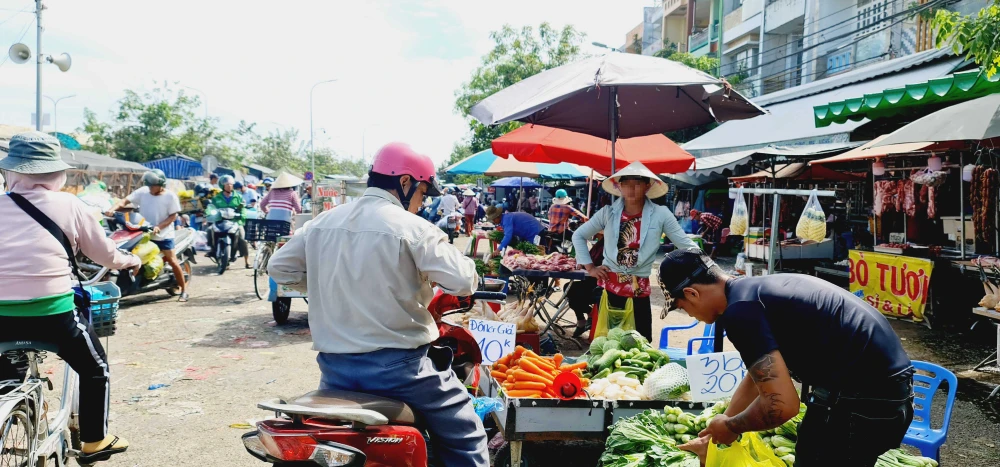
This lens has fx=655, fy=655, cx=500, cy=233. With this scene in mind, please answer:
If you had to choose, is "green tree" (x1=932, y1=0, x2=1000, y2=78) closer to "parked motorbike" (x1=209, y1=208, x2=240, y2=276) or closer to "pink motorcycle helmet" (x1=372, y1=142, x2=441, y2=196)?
"pink motorcycle helmet" (x1=372, y1=142, x2=441, y2=196)

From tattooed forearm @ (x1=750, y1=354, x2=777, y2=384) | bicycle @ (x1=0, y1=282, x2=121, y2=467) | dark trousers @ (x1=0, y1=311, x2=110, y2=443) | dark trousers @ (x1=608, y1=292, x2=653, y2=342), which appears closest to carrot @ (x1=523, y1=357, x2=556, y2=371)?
dark trousers @ (x1=608, y1=292, x2=653, y2=342)

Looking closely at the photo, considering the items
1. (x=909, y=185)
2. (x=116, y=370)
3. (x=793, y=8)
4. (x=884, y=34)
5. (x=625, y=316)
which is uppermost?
(x=793, y=8)

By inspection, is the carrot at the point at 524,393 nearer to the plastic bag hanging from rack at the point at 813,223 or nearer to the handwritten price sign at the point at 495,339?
the handwritten price sign at the point at 495,339

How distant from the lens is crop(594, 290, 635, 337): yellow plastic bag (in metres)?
5.60

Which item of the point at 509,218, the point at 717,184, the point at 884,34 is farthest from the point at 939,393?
the point at 884,34

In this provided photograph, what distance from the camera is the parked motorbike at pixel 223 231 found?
12.6 m

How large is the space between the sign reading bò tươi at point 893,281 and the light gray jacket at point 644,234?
4945 mm

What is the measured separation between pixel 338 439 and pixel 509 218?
27.8 feet

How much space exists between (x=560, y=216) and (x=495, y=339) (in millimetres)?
7859

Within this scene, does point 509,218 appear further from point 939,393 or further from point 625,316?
point 939,393

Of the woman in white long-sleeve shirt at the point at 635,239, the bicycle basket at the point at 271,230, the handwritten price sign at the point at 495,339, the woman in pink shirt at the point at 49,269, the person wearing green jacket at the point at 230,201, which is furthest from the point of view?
the person wearing green jacket at the point at 230,201

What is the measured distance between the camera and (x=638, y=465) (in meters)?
3.32

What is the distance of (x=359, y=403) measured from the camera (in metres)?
2.49

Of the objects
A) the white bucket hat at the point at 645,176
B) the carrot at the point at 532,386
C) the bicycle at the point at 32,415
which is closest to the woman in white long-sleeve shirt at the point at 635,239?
the white bucket hat at the point at 645,176
